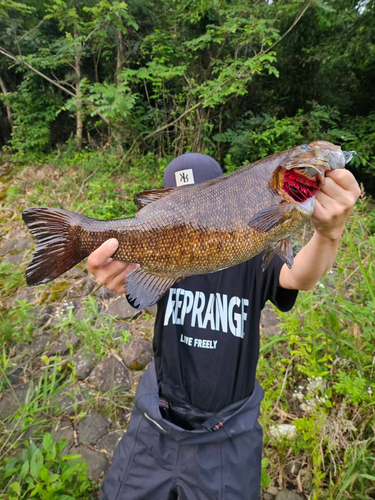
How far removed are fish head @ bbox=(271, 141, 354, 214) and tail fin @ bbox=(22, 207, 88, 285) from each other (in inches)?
42.8

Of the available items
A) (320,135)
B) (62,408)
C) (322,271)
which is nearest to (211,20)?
(320,135)

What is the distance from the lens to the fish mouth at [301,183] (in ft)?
4.26

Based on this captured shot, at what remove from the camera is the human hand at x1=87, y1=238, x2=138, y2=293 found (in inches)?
58.9

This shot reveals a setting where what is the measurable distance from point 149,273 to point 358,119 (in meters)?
7.01

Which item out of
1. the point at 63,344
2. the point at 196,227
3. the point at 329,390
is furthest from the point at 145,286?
the point at 63,344

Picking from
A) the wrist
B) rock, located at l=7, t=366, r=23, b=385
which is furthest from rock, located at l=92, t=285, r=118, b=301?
the wrist

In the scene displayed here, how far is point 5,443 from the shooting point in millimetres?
2023

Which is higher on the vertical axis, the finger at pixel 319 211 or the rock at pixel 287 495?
the finger at pixel 319 211

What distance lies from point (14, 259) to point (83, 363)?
295 cm

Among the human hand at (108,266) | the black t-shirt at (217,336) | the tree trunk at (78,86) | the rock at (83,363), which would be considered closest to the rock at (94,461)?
the rock at (83,363)

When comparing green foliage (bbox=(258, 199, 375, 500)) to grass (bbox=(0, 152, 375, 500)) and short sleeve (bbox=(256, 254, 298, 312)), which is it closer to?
grass (bbox=(0, 152, 375, 500))

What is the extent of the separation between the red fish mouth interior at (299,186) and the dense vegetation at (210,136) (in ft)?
4.19

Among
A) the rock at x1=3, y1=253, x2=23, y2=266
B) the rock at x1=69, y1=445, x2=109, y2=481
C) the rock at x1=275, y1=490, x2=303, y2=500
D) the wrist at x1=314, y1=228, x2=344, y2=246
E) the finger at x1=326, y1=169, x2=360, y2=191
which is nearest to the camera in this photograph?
the finger at x1=326, y1=169, x2=360, y2=191

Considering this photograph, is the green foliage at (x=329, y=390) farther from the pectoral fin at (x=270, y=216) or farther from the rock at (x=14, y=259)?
the rock at (x=14, y=259)
